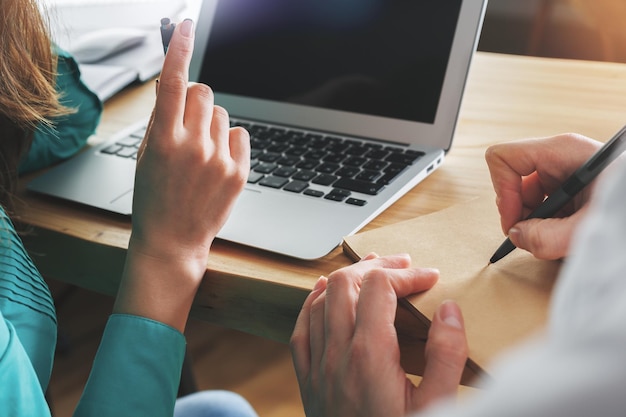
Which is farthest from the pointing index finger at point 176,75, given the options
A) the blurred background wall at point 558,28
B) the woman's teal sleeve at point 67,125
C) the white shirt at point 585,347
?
the blurred background wall at point 558,28

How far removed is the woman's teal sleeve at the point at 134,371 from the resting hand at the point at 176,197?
0.02m

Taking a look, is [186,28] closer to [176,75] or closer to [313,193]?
[176,75]

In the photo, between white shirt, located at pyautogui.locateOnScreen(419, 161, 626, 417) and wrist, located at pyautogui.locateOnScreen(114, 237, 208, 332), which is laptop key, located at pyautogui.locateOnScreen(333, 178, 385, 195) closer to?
wrist, located at pyautogui.locateOnScreen(114, 237, 208, 332)

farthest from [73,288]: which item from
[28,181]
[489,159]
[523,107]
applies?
[489,159]

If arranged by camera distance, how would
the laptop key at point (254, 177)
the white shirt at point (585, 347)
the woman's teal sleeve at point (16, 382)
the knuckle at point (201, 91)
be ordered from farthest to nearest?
the laptop key at point (254, 177) < the knuckle at point (201, 91) < the woman's teal sleeve at point (16, 382) < the white shirt at point (585, 347)

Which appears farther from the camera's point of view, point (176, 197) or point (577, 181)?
point (176, 197)

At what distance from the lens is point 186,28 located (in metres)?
0.58

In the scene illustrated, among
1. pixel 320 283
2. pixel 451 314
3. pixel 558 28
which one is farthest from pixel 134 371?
pixel 558 28

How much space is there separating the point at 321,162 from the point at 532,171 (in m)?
0.25

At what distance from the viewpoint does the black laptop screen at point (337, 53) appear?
0.75 meters

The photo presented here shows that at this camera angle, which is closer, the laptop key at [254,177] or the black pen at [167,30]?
the black pen at [167,30]

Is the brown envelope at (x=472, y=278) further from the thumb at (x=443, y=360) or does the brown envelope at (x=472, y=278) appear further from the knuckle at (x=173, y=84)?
the knuckle at (x=173, y=84)

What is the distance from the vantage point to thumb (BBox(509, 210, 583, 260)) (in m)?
0.48

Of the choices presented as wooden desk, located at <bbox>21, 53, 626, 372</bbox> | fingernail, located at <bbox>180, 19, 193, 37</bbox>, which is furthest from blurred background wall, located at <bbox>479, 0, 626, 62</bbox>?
fingernail, located at <bbox>180, 19, 193, 37</bbox>
